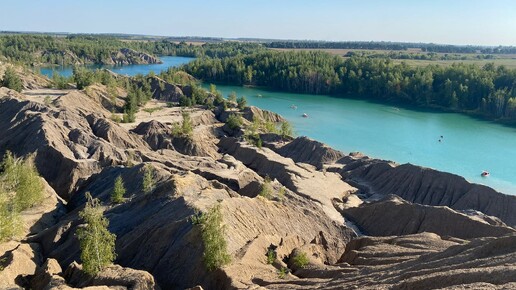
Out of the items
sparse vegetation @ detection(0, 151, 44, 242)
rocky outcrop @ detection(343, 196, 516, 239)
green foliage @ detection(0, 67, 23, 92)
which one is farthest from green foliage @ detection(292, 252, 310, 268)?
green foliage @ detection(0, 67, 23, 92)

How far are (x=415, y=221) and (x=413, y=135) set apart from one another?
4955cm

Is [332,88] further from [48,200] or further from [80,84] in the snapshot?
[48,200]

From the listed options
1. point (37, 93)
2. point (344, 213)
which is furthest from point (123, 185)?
point (37, 93)

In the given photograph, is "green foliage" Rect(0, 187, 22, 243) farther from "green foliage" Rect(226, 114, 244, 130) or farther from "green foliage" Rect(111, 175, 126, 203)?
"green foliage" Rect(226, 114, 244, 130)

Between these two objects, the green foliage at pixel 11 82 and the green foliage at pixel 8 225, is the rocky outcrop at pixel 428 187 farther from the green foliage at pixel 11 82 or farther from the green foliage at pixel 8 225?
the green foliage at pixel 11 82

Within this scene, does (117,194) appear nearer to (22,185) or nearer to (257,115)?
(22,185)

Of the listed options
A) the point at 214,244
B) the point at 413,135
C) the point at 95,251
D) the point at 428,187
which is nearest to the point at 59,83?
the point at 413,135

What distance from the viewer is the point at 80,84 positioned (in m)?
88.4

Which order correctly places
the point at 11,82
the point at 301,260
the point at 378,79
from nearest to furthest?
the point at 301,260, the point at 11,82, the point at 378,79

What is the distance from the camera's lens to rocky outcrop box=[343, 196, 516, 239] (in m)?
32.1

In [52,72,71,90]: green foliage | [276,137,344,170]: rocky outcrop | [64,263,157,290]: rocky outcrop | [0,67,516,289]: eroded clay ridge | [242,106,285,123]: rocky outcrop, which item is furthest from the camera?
[52,72,71,90]: green foliage

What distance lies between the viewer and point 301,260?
83.6ft

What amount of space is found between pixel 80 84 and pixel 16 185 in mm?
57826

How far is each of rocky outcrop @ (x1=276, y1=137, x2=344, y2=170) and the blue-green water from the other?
1097 cm
